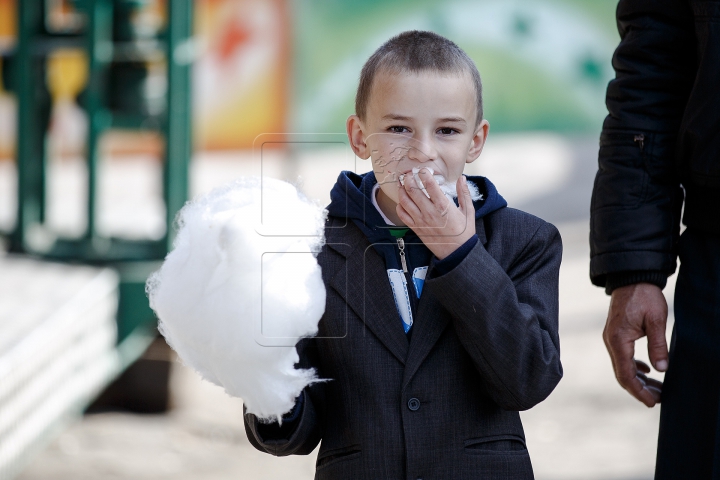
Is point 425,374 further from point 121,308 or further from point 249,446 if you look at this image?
point 249,446

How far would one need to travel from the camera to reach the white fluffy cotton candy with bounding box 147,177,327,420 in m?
1.30

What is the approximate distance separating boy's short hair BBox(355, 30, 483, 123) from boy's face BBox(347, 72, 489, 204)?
16 millimetres

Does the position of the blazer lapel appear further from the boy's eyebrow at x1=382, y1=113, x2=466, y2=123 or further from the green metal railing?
the green metal railing

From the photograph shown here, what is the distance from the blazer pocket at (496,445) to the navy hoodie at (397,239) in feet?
0.68

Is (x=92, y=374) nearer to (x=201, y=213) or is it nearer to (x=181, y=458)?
(x=181, y=458)

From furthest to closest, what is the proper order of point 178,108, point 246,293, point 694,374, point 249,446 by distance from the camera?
1. point 249,446
2. point 178,108
3. point 694,374
4. point 246,293

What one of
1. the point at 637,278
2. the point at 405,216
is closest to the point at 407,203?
the point at 405,216

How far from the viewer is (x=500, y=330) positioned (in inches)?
53.5

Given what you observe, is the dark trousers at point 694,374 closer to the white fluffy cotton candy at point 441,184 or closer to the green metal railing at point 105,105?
the white fluffy cotton candy at point 441,184

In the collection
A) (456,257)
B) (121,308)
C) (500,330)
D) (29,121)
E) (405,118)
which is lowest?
(121,308)

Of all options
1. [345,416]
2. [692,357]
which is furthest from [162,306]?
[692,357]

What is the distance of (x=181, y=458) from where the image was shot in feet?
13.1

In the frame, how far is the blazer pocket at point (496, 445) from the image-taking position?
145 cm

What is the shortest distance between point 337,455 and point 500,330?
0.35 meters
